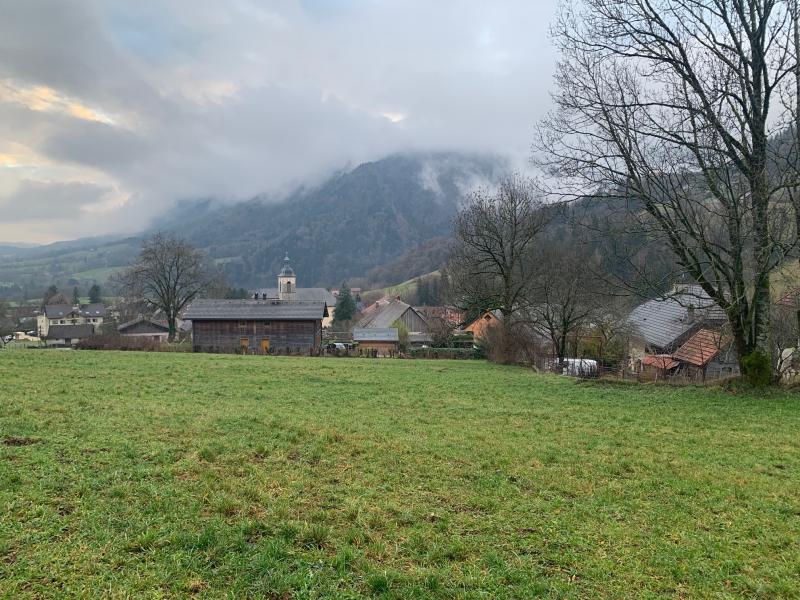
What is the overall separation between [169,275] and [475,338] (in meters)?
32.8

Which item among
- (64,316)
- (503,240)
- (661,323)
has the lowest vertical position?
(661,323)

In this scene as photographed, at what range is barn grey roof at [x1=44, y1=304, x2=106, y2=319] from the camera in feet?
341

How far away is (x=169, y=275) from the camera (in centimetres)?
5409

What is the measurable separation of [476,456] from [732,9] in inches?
562

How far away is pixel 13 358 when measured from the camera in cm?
2114

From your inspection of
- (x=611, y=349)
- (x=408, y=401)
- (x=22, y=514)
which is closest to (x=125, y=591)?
(x=22, y=514)

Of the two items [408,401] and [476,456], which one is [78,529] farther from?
[408,401]

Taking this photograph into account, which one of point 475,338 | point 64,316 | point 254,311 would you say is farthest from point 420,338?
point 64,316

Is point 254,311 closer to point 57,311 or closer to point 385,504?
point 385,504

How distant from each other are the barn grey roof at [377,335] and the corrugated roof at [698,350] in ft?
90.4

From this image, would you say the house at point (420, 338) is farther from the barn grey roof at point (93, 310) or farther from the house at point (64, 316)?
the barn grey roof at point (93, 310)

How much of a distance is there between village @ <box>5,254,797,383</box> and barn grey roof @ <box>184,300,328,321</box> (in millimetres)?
89

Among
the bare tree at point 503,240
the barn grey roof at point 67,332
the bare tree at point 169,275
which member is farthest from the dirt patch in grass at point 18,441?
the barn grey roof at point 67,332

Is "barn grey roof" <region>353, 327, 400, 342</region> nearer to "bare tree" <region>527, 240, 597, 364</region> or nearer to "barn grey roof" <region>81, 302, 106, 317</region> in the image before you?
"bare tree" <region>527, 240, 597, 364</region>
